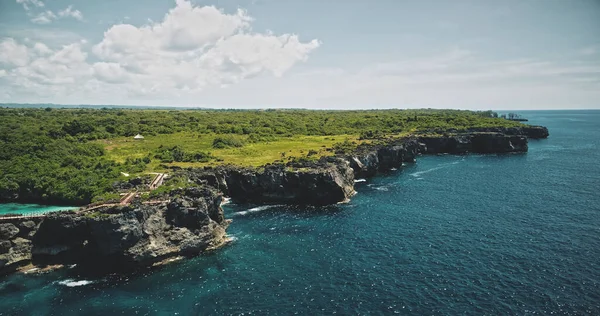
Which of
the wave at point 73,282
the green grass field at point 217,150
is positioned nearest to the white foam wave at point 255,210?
the green grass field at point 217,150

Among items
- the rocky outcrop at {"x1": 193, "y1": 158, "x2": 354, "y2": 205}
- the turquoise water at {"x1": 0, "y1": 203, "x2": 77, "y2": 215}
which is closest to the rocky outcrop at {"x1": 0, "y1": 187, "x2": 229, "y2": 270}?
the turquoise water at {"x1": 0, "y1": 203, "x2": 77, "y2": 215}

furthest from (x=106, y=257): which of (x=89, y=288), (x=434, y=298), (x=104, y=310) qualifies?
(x=434, y=298)

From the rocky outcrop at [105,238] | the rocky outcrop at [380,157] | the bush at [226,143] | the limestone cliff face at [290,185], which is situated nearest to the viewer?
the rocky outcrop at [105,238]

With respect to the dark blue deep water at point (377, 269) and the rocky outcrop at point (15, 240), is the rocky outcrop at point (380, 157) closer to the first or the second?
the dark blue deep water at point (377, 269)

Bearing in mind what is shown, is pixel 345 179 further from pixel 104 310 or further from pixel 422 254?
pixel 104 310

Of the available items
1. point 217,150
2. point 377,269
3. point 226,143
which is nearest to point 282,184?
point 217,150

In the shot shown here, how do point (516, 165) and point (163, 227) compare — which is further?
point (516, 165)

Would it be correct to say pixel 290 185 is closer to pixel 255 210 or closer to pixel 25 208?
pixel 255 210
